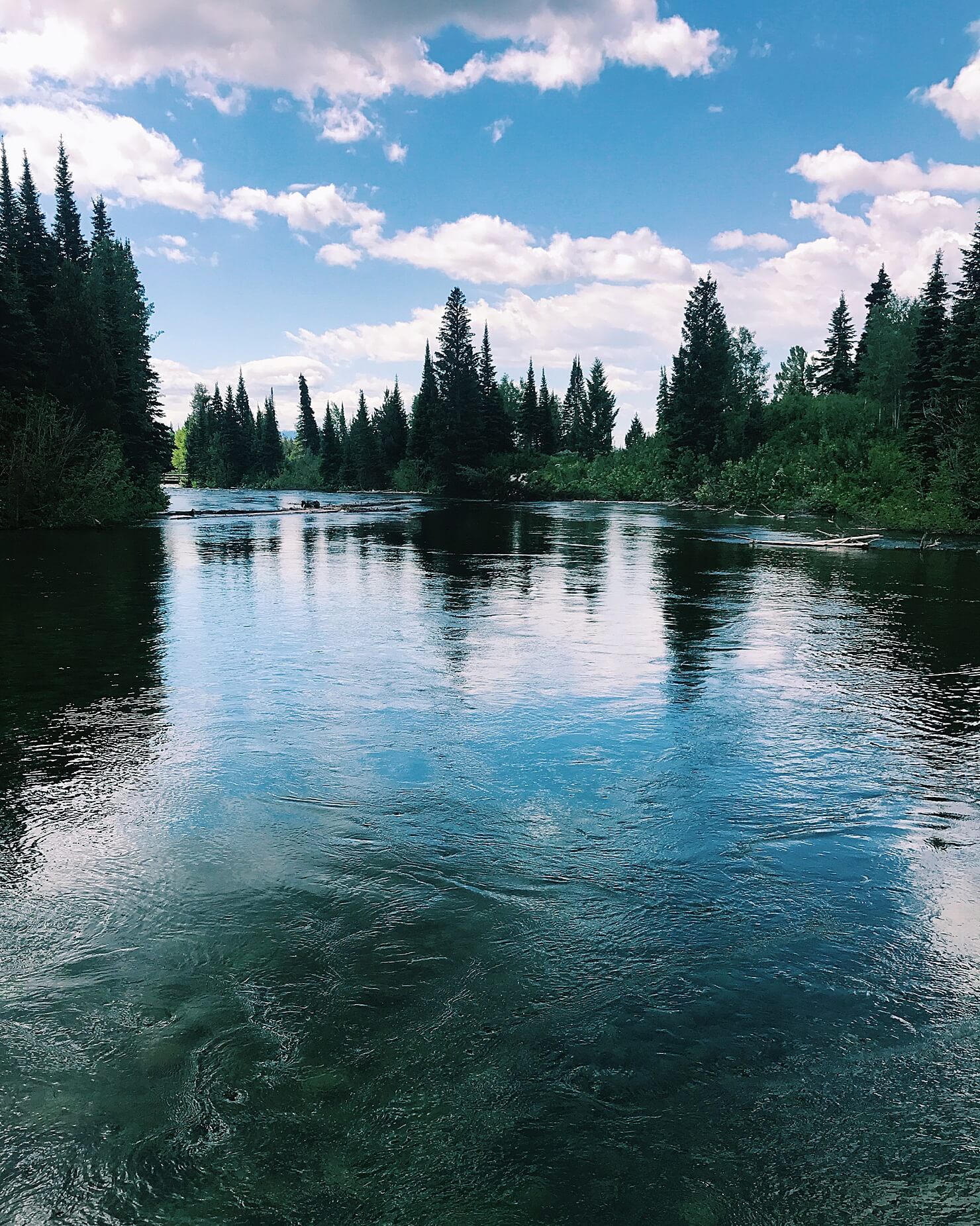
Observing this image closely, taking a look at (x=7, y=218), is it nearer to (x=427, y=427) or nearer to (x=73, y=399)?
(x=73, y=399)

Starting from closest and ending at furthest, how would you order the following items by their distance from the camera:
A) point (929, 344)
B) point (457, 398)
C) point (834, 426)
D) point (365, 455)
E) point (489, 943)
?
point (489, 943) → point (929, 344) → point (834, 426) → point (457, 398) → point (365, 455)

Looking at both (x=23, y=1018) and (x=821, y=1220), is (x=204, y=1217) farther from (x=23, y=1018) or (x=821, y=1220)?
(x=821, y=1220)

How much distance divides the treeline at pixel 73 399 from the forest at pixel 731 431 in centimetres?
3977

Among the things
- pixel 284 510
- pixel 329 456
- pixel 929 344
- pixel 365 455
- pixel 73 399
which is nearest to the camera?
pixel 73 399

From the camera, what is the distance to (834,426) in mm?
76750

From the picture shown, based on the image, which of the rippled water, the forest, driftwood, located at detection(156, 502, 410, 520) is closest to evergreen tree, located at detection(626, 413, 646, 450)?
the forest

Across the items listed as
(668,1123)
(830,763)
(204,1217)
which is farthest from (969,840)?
(204,1217)

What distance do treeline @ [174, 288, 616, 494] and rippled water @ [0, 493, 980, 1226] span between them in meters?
83.3

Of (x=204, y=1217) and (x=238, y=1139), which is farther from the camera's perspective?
(x=238, y=1139)

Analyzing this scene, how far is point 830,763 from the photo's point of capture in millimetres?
8234

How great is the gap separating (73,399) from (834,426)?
64412 mm

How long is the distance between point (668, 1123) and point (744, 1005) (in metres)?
1.05

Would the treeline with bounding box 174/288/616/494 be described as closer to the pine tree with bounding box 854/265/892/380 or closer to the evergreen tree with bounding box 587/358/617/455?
the evergreen tree with bounding box 587/358/617/455

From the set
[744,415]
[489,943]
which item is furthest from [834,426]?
[489,943]
